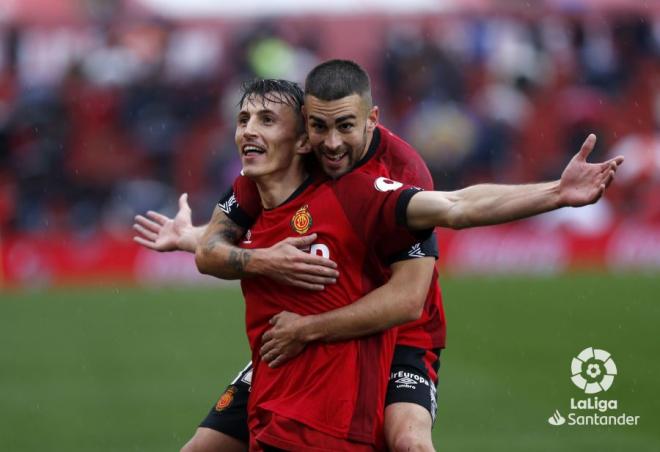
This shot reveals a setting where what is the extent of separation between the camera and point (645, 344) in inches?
488

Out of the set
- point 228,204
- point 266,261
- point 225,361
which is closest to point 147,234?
point 228,204

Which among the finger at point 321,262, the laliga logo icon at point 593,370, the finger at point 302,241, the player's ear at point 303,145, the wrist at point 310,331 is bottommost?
the wrist at point 310,331

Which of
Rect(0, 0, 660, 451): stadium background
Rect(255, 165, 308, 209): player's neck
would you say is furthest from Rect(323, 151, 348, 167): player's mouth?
Rect(0, 0, 660, 451): stadium background

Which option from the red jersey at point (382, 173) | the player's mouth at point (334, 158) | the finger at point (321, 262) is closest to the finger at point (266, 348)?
the finger at point (321, 262)

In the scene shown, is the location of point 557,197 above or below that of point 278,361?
above

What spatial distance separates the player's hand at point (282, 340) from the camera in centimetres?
538

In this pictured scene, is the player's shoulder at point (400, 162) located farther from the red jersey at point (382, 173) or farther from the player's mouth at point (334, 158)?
the player's mouth at point (334, 158)

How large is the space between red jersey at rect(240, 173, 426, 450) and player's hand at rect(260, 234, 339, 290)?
0.05 m

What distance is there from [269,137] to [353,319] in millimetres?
892

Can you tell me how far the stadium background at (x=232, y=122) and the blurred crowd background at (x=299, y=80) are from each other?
0.11 feet

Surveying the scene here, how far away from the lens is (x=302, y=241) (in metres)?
5.39

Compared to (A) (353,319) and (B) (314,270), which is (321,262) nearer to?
(B) (314,270)

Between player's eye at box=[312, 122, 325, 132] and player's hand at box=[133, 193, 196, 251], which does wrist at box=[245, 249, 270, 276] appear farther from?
player's hand at box=[133, 193, 196, 251]

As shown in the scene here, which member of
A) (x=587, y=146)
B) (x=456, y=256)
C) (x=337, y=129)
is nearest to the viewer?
(x=587, y=146)
